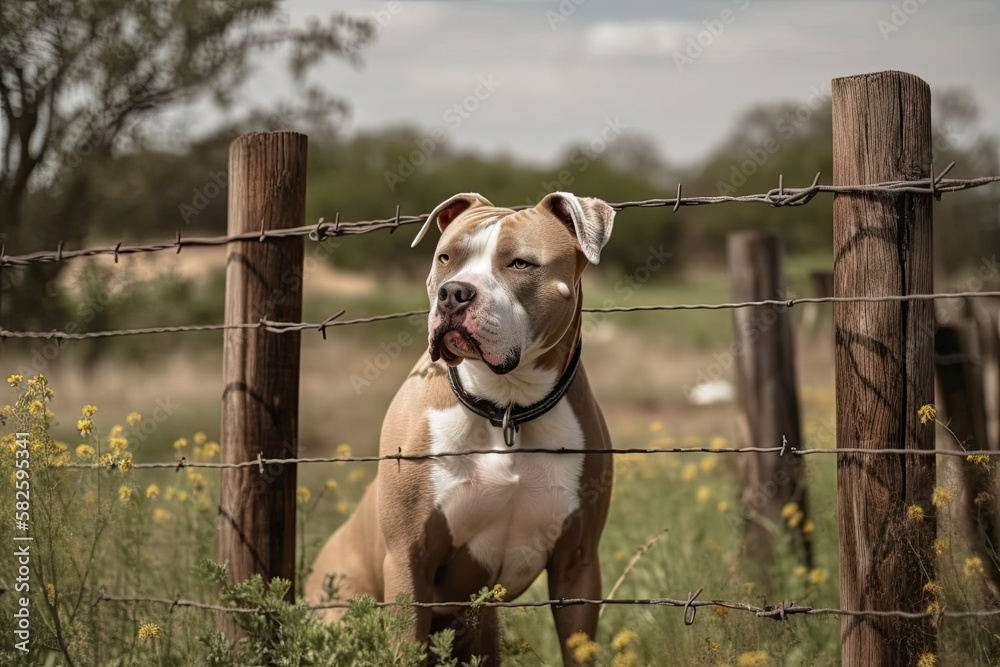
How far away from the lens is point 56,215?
8555mm

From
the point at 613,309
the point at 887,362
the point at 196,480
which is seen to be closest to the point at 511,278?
the point at 613,309

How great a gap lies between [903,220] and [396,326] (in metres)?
18.7

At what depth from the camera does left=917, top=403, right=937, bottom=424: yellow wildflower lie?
97.7 inches

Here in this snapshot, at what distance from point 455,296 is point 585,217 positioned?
1.53 feet

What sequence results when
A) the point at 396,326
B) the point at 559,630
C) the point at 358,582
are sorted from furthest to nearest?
the point at 396,326 < the point at 358,582 < the point at 559,630

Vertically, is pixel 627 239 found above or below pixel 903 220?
above

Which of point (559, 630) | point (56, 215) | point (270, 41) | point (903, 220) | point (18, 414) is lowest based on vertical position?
point (559, 630)

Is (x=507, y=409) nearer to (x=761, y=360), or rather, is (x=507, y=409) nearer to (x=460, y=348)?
(x=460, y=348)

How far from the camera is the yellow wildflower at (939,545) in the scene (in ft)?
8.23

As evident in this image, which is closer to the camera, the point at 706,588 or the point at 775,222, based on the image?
the point at 706,588

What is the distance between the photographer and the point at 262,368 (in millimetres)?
3027

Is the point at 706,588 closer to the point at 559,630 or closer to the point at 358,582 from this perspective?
the point at 559,630

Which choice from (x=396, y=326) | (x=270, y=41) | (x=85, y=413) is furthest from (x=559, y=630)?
(x=396, y=326)

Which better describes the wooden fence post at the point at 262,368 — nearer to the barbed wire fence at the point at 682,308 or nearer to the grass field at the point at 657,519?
the barbed wire fence at the point at 682,308
